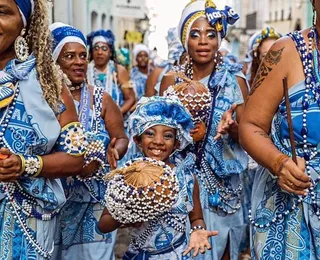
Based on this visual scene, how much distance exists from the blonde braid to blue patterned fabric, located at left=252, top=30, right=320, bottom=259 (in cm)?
113

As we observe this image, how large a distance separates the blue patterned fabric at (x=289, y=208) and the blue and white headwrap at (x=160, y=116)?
2.51 feet

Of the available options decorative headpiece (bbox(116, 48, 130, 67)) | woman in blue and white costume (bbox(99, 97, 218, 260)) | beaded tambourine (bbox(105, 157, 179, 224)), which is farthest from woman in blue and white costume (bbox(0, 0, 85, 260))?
decorative headpiece (bbox(116, 48, 130, 67))

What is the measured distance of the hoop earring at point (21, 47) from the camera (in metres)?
3.57

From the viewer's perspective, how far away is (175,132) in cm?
441

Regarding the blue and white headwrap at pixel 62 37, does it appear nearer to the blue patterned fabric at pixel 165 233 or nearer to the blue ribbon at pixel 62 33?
the blue ribbon at pixel 62 33

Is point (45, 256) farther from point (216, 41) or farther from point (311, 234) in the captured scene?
point (216, 41)

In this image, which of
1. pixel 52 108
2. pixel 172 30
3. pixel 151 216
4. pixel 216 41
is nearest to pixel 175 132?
pixel 151 216

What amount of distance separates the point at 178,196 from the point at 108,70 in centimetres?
598

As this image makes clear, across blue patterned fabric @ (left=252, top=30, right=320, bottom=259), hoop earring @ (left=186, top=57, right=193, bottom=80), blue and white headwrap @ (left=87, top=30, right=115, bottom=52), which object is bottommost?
blue patterned fabric @ (left=252, top=30, right=320, bottom=259)

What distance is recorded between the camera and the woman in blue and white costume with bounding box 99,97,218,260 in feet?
13.9

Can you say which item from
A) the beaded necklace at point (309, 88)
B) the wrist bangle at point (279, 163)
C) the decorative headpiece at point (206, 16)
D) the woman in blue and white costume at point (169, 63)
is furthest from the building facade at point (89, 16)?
the wrist bangle at point (279, 163)

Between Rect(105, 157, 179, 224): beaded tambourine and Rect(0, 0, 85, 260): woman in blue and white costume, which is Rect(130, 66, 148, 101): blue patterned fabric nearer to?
Rect(105, 157, 179, 224): beaded tambourine

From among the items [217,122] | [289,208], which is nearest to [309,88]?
[289,208]

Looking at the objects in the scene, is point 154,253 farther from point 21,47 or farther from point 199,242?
point 21,47
